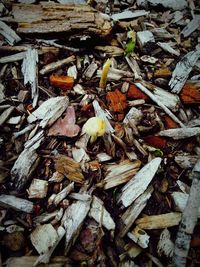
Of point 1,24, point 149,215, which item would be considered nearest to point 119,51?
point 1,24

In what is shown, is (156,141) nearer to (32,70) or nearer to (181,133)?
(181,133)

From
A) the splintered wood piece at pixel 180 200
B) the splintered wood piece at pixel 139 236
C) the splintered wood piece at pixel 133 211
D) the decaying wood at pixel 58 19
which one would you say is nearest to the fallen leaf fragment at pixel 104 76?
the decaying wood at pixel 58 19

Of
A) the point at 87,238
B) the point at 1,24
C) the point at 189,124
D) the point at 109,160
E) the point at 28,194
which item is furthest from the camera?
the point at 1,24

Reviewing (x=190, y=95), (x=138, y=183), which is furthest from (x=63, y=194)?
(x=190, y=95)

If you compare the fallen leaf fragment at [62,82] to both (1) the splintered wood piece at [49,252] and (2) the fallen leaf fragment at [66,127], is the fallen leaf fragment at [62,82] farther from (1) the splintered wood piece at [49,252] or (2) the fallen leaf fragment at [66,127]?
(1) the splintered wood piece at [49,252]

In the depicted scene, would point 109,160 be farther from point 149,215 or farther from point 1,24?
point 1,24
